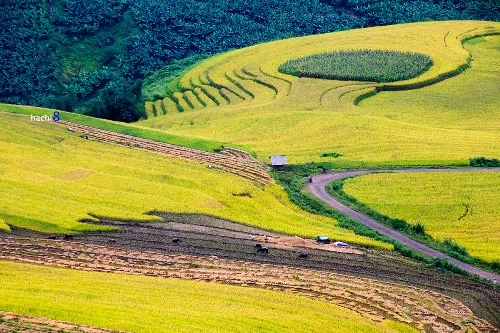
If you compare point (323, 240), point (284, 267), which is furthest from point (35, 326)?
point (323, 240)

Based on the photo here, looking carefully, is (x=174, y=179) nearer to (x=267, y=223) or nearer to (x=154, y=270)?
(x=267, y=223)

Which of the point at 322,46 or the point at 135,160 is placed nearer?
the point at 135,160

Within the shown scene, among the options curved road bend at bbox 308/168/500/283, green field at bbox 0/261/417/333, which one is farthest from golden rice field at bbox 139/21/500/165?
green field at bbox 0/261/417/333

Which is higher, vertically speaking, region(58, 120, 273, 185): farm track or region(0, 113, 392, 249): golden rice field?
region(58, 120, 273, 185): farm track

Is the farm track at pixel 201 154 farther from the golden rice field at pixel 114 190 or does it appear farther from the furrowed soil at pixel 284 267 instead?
the furrowed soil at pixel 284 267

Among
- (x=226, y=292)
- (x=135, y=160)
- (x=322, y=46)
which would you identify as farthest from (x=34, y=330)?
(x=322, y=46)

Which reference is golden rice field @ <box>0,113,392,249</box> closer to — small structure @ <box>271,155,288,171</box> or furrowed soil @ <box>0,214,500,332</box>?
furrowed soil @ <box>0,214,500,332</box>
